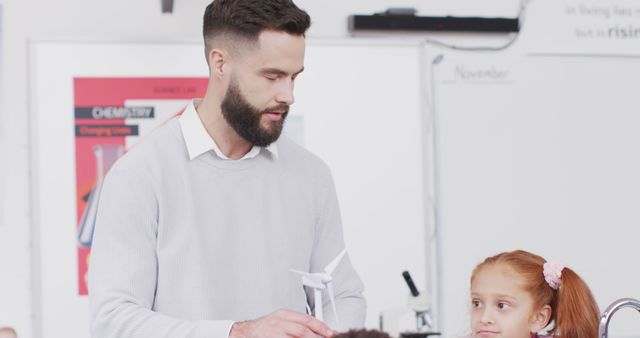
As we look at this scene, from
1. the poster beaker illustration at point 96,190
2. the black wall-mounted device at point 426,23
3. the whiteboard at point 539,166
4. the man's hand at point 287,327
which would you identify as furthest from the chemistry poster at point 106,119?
the man's hand at point 287,327

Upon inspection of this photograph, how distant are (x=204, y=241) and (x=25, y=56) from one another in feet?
5.44

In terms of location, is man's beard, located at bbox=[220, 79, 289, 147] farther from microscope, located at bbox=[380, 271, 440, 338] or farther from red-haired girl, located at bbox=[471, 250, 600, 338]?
microscope, located at bbox=[380, 271, 440, 338]

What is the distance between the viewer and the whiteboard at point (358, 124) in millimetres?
3150

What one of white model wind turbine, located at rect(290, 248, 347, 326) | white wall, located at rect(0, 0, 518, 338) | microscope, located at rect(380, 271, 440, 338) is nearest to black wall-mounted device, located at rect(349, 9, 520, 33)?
white wall, located at rect(0, 0, 518, 338)

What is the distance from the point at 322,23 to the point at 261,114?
1.69m

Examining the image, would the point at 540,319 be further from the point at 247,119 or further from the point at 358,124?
the point at 358,124

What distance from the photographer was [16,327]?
3062mm

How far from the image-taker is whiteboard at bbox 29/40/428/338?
3150 millimetres

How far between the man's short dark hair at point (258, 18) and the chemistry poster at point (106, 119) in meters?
1.47

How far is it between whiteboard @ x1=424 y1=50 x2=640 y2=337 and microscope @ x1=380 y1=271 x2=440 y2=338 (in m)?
0.22

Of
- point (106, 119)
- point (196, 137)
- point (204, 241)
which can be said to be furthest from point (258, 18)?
point (106, 119)

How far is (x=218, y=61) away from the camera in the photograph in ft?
6.00

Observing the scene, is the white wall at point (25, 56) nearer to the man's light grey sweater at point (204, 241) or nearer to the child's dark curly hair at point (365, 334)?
the man's light grey sweater at point (204, 241)

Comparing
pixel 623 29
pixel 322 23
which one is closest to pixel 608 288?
pixel 623 29
